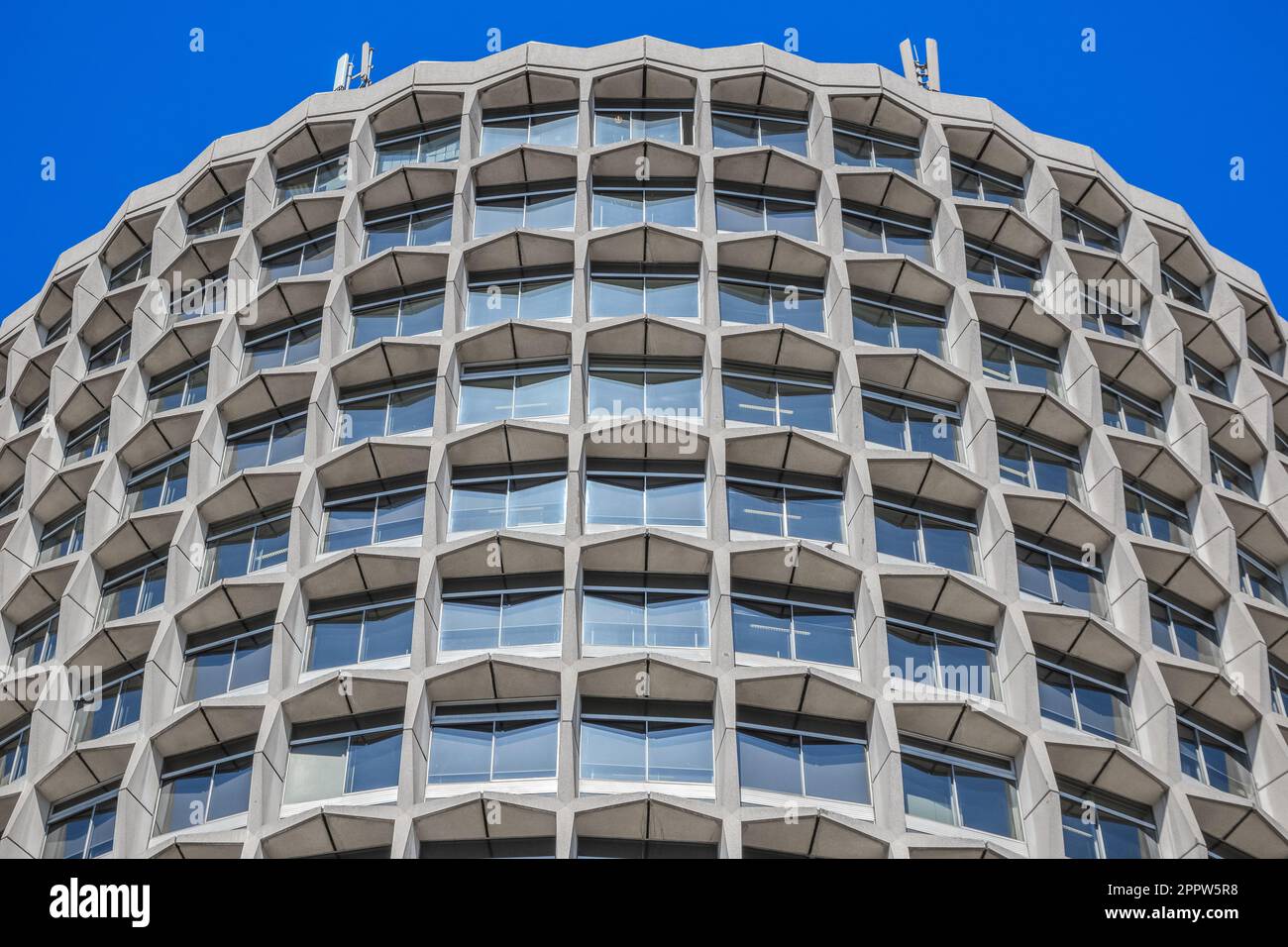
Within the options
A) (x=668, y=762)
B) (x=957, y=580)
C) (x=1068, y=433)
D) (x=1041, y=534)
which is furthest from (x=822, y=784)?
(x=1068, y=433)

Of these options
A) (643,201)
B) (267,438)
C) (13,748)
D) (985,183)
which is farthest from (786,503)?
(13,748)

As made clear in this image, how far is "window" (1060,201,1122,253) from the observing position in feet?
209

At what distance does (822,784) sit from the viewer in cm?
4453

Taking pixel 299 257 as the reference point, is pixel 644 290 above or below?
below

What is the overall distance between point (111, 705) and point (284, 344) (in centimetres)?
1310

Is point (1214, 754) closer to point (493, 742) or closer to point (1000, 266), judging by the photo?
point (1000, 266)

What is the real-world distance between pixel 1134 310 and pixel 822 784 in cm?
2521

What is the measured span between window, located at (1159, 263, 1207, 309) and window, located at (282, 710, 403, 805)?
34.8m

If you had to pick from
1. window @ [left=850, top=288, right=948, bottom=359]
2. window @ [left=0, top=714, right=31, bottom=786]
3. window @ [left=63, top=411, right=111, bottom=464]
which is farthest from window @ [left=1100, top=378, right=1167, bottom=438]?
window @ [left=0, top=714, right=31, bottom=786]

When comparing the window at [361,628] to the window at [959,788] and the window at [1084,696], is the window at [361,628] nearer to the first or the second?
the window at [959,788]

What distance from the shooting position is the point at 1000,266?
60.2m

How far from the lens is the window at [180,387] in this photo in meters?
58.2
